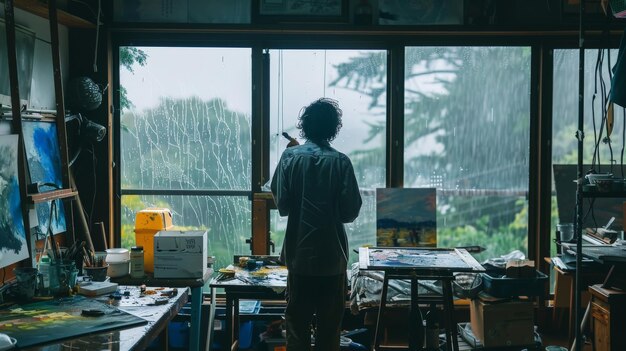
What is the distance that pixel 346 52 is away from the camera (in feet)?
14.8

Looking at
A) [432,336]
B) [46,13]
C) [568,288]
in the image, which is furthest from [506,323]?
[46,13]

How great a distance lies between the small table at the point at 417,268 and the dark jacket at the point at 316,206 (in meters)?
0.38

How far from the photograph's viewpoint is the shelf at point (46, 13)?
3.45 metres

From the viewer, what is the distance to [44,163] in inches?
145

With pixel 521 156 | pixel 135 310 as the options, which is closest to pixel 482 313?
pixel 521 156

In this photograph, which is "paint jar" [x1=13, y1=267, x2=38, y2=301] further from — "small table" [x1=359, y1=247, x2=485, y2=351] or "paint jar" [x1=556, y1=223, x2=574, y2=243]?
"paint jar" [x1=556, y1=223, x2=574, y2=243]

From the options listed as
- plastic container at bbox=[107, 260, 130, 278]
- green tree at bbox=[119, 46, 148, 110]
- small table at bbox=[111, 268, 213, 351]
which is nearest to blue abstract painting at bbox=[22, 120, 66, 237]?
plastic container at bbox=[107, 260, 130, 278]

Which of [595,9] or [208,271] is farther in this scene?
[595,9]

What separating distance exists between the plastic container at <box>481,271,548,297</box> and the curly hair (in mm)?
1491

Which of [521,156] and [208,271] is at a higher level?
[521,156]

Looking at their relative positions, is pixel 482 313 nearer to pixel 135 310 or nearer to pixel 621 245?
pixel 621 245

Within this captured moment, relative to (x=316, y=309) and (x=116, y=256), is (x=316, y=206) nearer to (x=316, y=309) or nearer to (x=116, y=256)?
(x=316, y=309)

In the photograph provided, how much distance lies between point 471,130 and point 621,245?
1243 millimetres

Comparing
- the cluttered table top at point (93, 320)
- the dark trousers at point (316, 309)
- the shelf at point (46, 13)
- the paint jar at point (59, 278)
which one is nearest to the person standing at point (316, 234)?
the dark trousers at point (316, 309)
